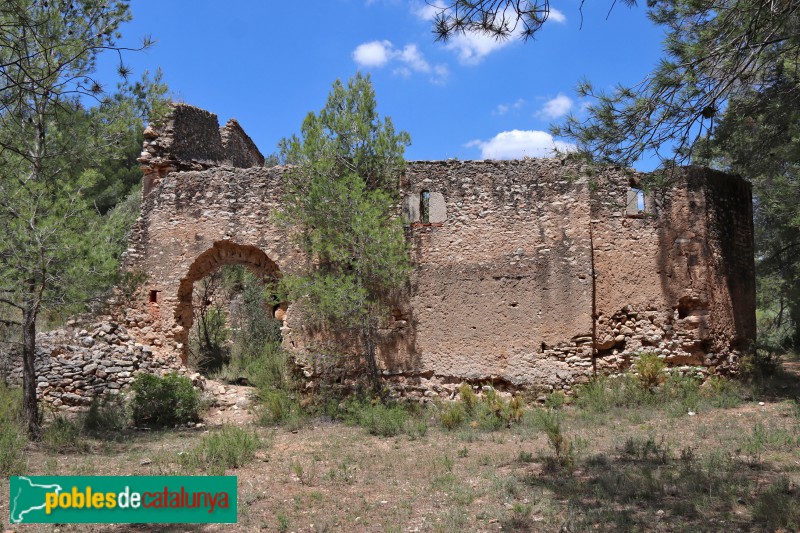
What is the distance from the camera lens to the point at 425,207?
10875 millimetres

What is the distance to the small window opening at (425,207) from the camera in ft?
35.4

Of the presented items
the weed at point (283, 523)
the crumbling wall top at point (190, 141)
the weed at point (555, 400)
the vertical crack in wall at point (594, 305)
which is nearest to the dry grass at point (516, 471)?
the weed at point (283, 523)

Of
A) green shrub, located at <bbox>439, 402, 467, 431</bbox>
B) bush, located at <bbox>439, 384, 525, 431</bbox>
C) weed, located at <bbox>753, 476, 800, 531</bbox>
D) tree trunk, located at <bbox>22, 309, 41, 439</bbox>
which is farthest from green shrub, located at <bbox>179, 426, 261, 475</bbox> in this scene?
weed, located at <bbox>753, 476, 800, 531</bbox>

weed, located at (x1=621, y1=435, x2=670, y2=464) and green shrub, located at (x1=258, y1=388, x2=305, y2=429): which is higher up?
green shrub, located at (x1=258, y1=388, x2=305, y2=429)

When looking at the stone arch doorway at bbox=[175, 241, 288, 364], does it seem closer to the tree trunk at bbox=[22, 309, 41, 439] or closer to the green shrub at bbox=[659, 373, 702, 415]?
the tree trunk at bbox=[22, 309, 41, 439]

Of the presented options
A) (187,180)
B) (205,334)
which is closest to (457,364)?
(187,180)

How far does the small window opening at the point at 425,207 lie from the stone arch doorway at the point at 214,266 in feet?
8.39

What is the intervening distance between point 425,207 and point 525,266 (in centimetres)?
191

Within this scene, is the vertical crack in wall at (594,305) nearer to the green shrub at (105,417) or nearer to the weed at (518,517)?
the weed at (518,517)

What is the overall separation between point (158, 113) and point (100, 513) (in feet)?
17.8

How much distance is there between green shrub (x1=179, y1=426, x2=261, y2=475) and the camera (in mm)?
7008

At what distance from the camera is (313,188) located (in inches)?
403

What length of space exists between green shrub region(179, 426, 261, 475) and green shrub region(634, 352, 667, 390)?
5.65 metres

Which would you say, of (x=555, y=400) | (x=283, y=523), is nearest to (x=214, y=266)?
(x=555, y=400)
